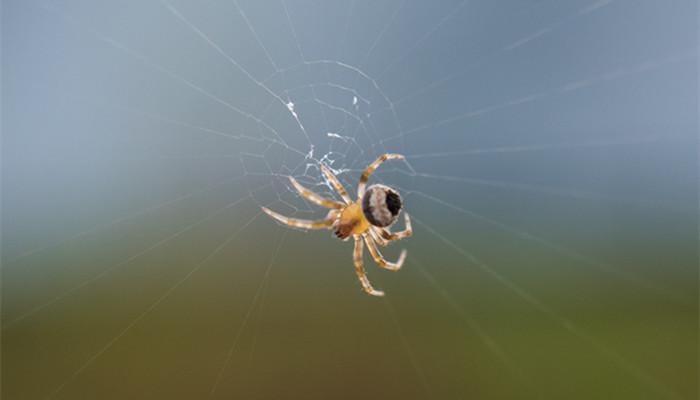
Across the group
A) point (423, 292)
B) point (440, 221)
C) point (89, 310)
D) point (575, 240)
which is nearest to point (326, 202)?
point (423, 292)

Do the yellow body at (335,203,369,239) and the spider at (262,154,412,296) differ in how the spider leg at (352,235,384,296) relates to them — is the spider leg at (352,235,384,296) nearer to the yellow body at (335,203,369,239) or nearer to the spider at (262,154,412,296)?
the spider at (262,154,412,296)

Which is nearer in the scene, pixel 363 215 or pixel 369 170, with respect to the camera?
pixel 369 170

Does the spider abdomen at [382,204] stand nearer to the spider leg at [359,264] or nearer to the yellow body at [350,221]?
the yellow body at [350,221]

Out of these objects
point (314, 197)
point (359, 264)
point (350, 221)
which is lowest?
point (359, 264)

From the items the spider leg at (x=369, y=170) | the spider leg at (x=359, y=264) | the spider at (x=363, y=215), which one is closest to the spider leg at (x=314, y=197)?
the spider at (x=363, y=215)

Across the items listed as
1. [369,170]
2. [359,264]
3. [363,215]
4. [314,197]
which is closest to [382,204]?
[369,170]

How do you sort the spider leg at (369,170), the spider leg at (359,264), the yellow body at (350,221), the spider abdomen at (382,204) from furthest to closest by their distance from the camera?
the spider leg at (359,264), the yellow body at (350,221), the spider leg at (369,170), the spider abdomen at (382,204)

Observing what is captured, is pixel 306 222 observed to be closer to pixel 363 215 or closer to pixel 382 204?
pixel 363 215

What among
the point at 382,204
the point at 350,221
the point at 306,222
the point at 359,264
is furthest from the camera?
the point at 359,264
